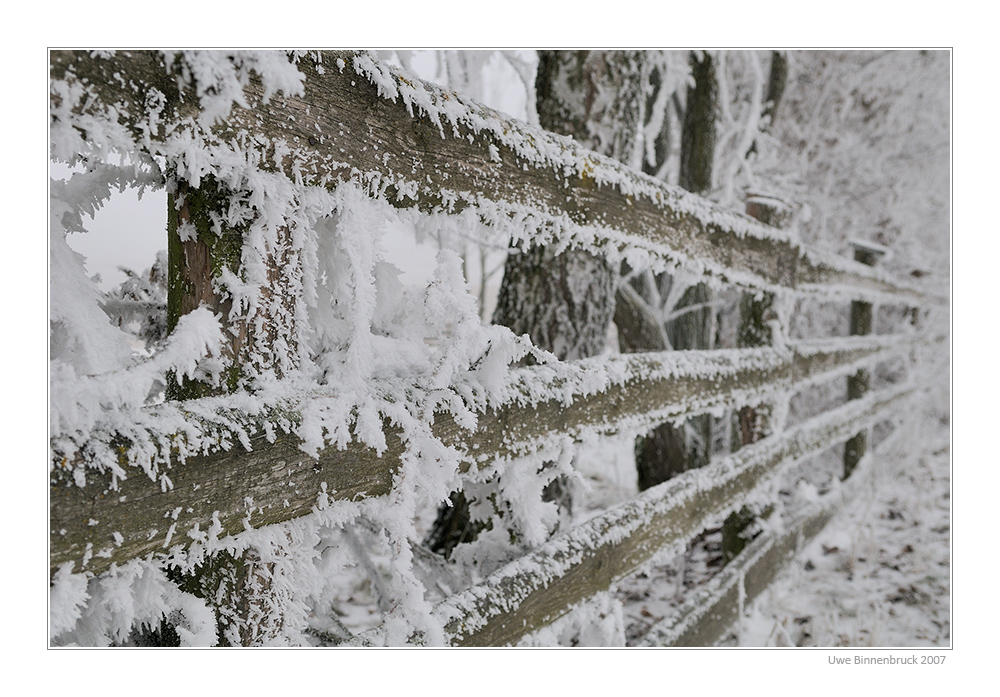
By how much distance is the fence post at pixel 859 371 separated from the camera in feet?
11.5

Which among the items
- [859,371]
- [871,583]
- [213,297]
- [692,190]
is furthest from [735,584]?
[692,190]

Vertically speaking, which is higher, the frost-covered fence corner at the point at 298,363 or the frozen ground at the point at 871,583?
the frost-covered fence corner at the point at 298,363

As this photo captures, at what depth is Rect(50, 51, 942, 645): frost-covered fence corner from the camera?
67cm

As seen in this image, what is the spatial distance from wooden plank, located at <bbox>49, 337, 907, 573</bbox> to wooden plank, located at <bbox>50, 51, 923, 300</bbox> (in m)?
0.34

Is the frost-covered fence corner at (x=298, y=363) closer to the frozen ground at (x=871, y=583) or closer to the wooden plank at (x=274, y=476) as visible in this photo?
the wooden plank at (x=274, y=476)

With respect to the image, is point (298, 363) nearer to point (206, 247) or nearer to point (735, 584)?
point (206, 247)

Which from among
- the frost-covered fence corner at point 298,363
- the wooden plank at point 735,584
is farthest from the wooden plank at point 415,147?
the wooden plank at point 735,584

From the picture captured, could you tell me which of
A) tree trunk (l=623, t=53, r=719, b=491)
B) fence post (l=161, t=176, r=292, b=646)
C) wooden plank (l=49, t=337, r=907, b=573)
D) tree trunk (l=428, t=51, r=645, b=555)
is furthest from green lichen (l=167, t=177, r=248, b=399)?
tree trunk (l=623, t=53, r=719, b=491)

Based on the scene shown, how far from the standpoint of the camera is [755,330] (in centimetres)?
234

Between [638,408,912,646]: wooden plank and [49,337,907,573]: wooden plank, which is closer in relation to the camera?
[49,337,907,573]: wooden plank

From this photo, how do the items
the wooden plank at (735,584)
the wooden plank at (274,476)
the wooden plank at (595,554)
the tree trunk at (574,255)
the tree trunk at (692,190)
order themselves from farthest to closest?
1. the tree trunk at (692,190)
2. the tree trunk at (574,255)
3. the wooden plank at (735,584)
4. the wooden plank at (595,554)
5. the wooden plank at (274,476)

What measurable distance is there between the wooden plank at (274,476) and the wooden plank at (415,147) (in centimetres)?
34

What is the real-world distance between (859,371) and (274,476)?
3.96m

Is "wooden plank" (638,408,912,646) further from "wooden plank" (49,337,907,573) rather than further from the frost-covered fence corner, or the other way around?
"wooden plank" (49,337,907,573)
